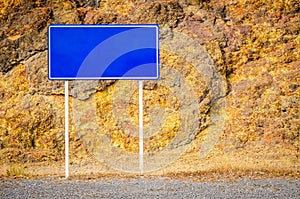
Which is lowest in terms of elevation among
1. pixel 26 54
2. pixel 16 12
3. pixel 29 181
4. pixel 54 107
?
pixel 29 181

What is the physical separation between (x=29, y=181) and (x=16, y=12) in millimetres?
4907

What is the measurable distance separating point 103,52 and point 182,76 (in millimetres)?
3024

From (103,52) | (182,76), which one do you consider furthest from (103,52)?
(182,76)

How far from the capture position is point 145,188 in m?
11.5

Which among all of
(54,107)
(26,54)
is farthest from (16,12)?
(54,107)

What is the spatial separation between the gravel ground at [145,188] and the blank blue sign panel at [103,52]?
203 cm

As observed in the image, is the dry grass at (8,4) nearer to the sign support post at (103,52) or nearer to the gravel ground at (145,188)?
the sign support post at (103,52)

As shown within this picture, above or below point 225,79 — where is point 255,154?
below

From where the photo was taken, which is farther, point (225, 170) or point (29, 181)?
point (225, 170)

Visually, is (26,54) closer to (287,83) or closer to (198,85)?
(198,85)

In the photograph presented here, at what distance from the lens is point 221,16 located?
1631 cm

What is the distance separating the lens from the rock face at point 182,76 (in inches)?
611

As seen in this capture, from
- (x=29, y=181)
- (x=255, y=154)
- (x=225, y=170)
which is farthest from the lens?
(x=255, y=154)

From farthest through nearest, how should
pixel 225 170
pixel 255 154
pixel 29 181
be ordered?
pixel 255 154 → pixel 225 170 → pixel 29 181
